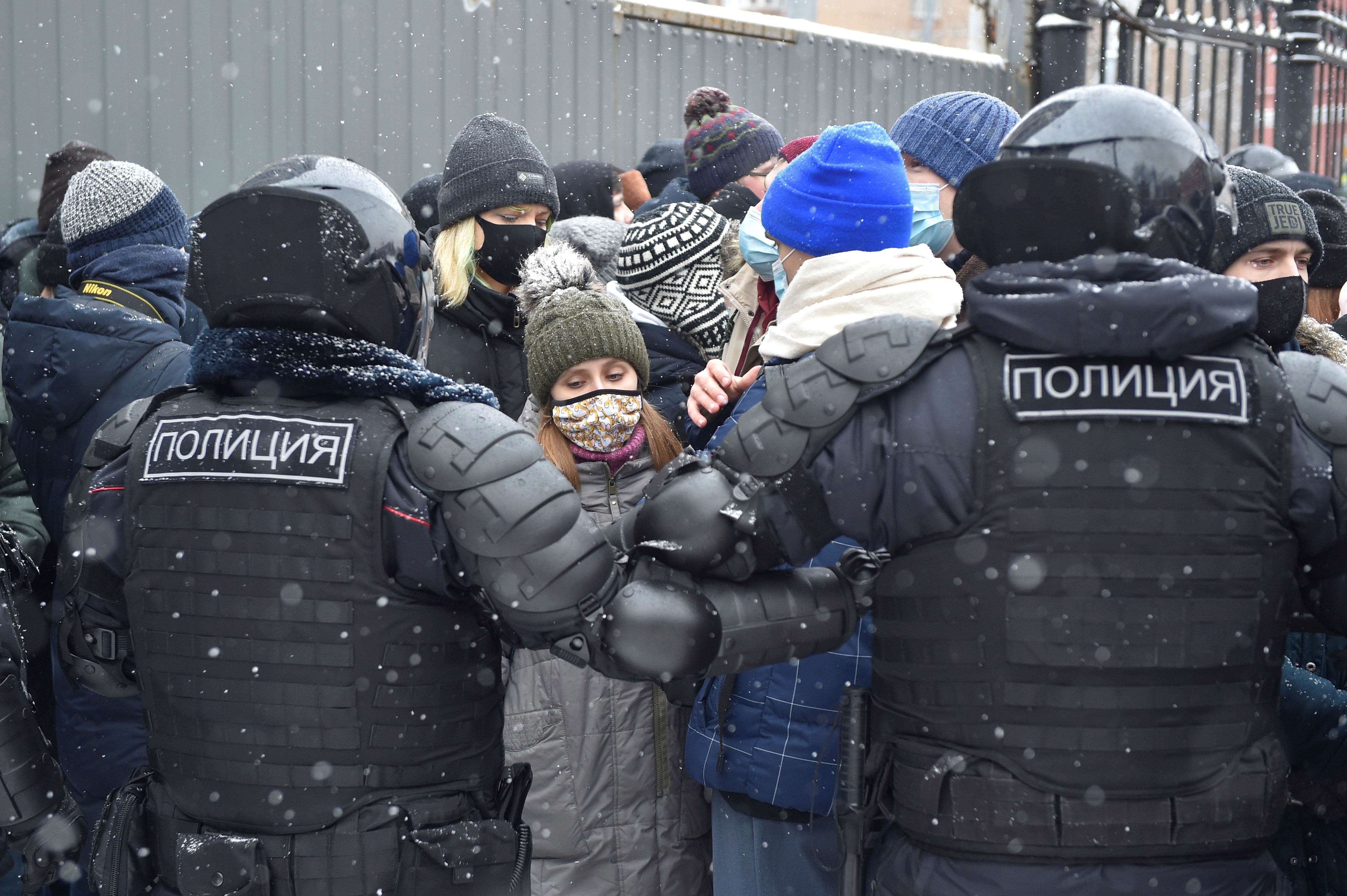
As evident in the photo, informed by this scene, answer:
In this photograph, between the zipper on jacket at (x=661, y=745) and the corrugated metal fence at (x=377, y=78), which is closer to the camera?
the zipper on jacket at (x=661, y=745)

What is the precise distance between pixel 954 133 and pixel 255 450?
6.85 ft

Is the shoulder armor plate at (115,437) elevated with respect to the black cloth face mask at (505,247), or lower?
lower

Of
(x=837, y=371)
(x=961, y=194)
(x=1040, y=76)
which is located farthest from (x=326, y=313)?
(x=1040, y=76)

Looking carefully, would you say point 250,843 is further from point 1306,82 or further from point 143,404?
point 1306,82

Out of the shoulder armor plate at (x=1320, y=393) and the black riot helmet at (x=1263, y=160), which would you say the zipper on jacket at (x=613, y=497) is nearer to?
the shoulder armor plate at (x=1320, y=393)

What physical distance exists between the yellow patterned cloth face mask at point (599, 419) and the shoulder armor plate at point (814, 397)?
1158mm

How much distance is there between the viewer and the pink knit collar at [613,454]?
325cm

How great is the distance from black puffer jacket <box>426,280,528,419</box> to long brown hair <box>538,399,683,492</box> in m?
0.79

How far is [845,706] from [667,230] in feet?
6.00

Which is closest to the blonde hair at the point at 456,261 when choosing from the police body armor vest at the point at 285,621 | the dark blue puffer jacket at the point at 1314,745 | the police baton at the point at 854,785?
the police body armor vest at the point at 285,621

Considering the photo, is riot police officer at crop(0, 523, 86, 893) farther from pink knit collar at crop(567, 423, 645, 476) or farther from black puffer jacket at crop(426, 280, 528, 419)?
black puffer jacket at crop(426, 280, 528, 419)

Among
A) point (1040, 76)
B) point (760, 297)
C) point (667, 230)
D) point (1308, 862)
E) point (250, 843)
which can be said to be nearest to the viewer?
point (250, 843)

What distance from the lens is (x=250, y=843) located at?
2186mm

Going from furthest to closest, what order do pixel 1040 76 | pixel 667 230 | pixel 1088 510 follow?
1. pixel 1040 76
2. pixel 667 230
3. pixel 1088 510
